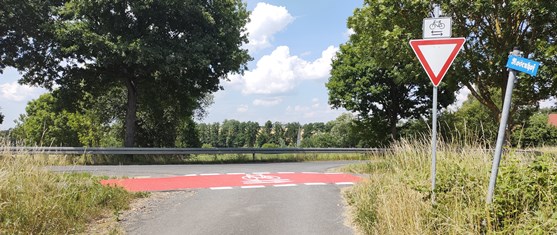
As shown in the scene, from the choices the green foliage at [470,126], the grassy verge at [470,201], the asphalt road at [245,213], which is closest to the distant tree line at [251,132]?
the green foliage at [470,126]

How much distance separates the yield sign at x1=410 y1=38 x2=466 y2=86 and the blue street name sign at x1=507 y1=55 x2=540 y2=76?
4.98ft

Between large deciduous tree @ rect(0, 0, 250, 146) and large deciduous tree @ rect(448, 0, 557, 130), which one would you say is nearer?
large deciduous tree @ rect(448, 0, 557, 130)

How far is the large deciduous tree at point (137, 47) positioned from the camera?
52.7ft

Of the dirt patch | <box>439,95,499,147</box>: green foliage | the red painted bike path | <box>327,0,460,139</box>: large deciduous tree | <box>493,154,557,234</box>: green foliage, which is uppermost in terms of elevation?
<box>327,0,460,139</box>: large deciduous tree

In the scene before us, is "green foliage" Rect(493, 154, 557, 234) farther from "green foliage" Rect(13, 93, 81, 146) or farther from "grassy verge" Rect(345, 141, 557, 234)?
"green foliage" Rect(13, 93, 81, 146)

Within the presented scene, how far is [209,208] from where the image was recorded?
24.7 ft

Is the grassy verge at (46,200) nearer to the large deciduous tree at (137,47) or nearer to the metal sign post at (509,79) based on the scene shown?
the metal sign post at (509,79)

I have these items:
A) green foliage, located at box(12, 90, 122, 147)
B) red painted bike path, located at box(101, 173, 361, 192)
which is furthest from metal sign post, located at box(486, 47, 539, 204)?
green foliage, located at box(12, 90, 122, 147)

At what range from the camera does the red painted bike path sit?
400 inches

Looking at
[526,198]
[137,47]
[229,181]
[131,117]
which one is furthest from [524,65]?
[131,117]

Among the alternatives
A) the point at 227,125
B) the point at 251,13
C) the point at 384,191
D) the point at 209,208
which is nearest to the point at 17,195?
the point at 209,208

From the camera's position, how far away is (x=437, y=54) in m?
5.53

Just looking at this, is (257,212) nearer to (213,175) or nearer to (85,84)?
(213,175)

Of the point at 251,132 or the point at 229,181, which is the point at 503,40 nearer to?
the point at 229,181
